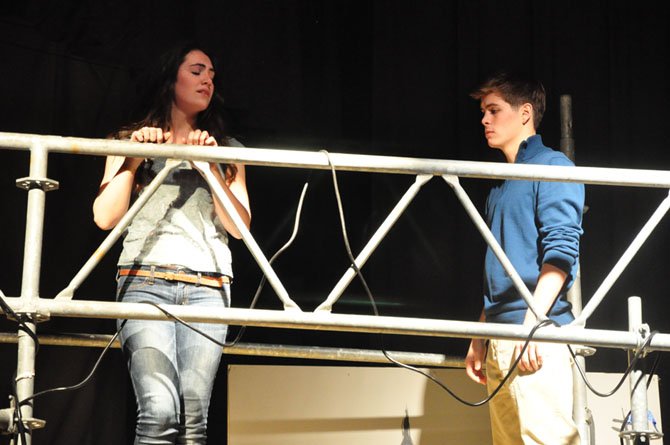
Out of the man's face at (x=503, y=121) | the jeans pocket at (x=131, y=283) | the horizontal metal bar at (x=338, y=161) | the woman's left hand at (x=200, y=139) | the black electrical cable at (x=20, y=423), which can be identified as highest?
the man's face at (x=503, y=121)

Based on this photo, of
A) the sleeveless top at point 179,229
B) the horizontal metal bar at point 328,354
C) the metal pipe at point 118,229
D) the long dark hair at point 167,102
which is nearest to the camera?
the metal pipe at point 118,229

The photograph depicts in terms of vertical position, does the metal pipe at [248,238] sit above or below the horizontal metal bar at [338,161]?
below

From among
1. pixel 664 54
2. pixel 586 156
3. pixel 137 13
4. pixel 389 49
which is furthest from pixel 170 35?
pixel 664 54

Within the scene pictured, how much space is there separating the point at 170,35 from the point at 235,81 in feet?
1.06

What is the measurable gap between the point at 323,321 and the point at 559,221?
2.70 feet

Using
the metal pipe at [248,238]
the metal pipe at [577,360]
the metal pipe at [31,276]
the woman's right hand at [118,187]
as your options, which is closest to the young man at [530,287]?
the metal pipe at [577,360]

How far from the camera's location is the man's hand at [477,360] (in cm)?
336

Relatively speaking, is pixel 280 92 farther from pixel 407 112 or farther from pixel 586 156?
pixel 586 156

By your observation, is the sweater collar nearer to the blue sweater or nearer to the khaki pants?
the blue sweater

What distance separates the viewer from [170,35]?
433 cm

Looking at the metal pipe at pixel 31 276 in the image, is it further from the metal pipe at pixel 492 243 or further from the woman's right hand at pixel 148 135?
the metal pipe at pixel 492 243

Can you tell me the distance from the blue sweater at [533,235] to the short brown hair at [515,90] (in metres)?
0.21

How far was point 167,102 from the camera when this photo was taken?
3201 mm

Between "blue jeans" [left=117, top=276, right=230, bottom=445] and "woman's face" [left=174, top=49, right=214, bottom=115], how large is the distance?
0.60 m
